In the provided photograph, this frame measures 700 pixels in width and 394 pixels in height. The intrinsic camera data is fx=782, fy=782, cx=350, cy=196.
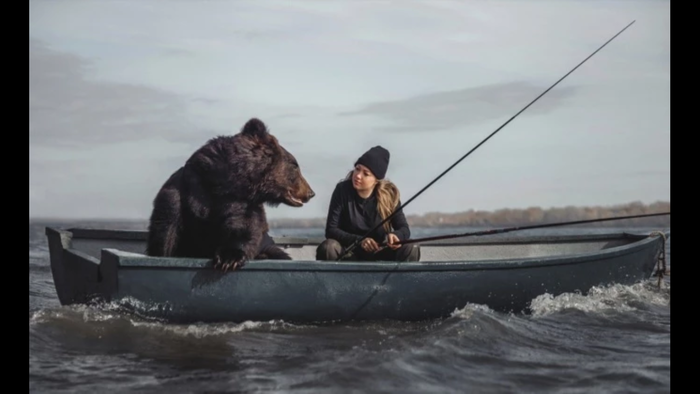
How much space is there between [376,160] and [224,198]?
4.83ft

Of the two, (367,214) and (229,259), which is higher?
(367,214)

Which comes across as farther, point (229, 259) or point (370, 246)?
point (370, 246)

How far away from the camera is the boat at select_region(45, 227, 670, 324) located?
5660mm

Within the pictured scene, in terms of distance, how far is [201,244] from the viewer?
5.89m

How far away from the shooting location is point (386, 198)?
6648 mm

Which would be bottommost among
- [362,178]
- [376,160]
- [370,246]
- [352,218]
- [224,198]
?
[370,246]

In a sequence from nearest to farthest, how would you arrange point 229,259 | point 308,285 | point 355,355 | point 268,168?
1. point 355,355
2. point 229,259
3. point 268,168
4. point 308,285

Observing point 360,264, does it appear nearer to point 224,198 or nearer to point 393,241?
point 393,241

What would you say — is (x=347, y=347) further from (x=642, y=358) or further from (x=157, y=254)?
(x=642, y=358)

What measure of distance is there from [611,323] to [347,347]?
104 inches

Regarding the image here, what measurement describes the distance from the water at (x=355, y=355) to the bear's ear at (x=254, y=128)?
1431 millimetres

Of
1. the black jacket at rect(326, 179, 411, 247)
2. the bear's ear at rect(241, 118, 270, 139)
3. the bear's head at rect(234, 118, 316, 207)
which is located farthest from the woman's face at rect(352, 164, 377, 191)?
the bear's ear at rect(241, 118, 270, 139)

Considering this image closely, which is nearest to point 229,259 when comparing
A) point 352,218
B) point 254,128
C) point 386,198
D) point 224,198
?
point 224,198
